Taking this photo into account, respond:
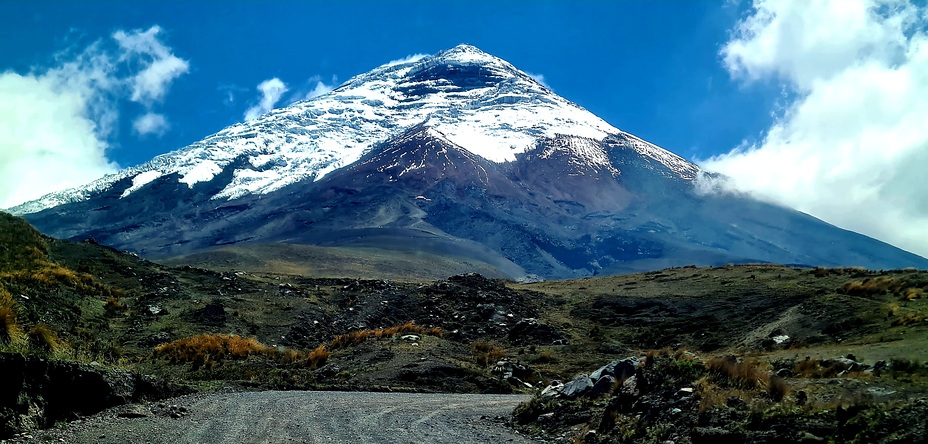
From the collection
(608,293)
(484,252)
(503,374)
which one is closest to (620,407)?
(503,374)

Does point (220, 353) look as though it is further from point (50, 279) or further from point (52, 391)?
point (52, 391)

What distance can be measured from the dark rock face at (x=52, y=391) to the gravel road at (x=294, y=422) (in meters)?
0.36

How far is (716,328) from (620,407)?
26.1m

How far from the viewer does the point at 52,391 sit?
36.0 feet

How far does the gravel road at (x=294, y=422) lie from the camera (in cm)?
1084

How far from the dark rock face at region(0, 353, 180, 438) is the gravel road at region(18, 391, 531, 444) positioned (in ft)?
1.18

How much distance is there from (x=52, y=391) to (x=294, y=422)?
447 cm

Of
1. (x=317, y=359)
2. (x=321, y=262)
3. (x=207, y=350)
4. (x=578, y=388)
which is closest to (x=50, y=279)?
(x=207, y=350)

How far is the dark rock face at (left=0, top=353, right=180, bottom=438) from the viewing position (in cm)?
1002

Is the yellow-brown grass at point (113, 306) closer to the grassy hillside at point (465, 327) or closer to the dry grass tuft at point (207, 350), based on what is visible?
the grassy hillside at point (465, 327)

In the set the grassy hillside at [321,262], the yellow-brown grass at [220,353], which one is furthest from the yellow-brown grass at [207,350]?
the grassy hillside at [321,262]

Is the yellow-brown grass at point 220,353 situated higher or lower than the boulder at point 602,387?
lower

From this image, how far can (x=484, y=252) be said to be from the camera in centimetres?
19700

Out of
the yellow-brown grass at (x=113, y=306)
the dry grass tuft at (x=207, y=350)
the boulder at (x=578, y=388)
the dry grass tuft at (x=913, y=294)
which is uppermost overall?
the dry grass tuft at (x=913, y=294)
